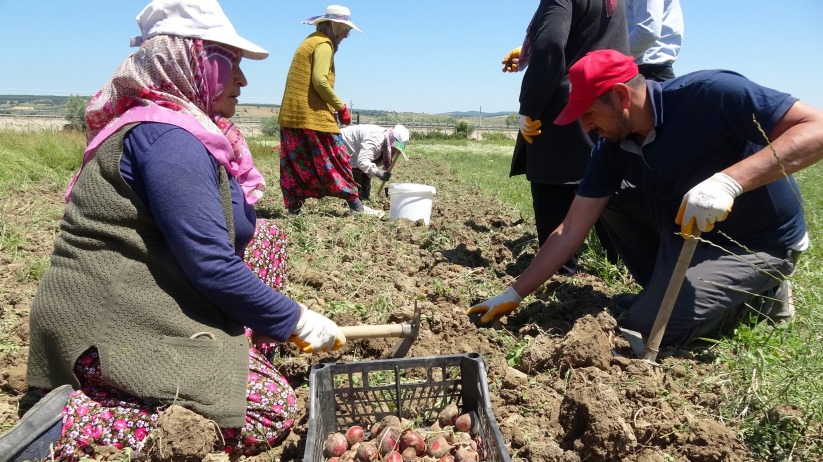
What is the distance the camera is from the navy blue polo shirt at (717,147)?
244 centimetres

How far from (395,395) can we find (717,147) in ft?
5.72

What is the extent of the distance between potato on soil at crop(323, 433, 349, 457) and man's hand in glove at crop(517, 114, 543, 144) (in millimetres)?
2457

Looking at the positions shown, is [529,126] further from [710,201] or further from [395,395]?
[395,395]

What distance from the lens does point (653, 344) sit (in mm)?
2373

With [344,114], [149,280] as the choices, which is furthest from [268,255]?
[344,114]

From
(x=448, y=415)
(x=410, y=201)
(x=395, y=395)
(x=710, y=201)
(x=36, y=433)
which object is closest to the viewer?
(x=36, y=433)

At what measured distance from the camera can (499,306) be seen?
2854 millimetres

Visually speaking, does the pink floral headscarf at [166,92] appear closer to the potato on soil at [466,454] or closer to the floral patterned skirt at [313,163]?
the potato on soil at [466,454]

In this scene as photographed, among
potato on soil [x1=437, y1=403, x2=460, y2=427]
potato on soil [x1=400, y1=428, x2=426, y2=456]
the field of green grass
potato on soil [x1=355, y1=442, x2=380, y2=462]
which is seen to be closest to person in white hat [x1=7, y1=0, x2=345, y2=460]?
potato on soil [x1=355, y1=442, x2=380, y2=462]

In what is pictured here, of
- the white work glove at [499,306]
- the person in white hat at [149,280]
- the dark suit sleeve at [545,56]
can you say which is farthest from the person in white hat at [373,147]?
the person in white hat at [149,280]

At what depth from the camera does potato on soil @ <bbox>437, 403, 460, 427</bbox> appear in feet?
6.47

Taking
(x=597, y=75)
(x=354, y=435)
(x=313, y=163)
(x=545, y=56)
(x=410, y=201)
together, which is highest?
(x=545, y=56)

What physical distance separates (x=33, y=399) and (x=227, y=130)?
3.99ft

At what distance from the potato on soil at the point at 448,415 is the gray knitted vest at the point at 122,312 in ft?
2.15
